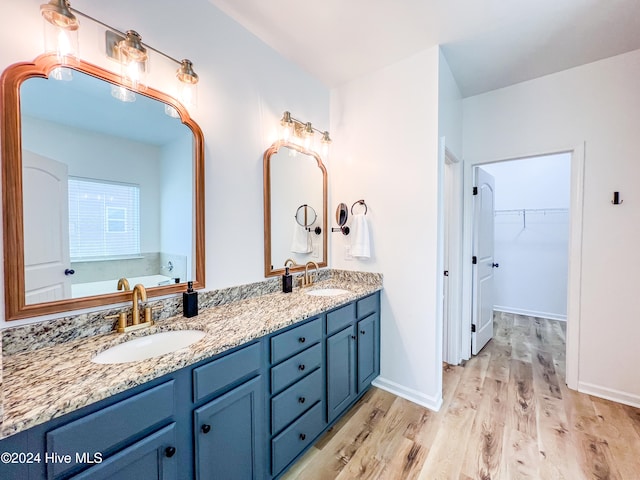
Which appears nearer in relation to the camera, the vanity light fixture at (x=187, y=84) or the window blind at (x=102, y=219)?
the window blind at (x=102, y=219)

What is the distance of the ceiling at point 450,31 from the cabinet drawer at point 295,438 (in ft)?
7.71

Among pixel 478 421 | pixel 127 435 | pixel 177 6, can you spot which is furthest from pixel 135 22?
pixel 478 421

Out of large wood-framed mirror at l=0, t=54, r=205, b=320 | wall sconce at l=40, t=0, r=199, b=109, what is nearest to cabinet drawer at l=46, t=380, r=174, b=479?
large wood-framed mirror at l=0, t=54, r=205, b=320

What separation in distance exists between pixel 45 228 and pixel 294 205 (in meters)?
1.43

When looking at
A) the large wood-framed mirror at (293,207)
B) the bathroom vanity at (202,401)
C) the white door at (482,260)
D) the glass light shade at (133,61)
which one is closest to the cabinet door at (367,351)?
the bathroom vanity at (202,401)

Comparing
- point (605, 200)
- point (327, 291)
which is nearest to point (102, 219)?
point (327, 291)

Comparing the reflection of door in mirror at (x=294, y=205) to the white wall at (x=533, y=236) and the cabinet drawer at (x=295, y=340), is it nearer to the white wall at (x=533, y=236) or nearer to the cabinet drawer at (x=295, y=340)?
the cabinet drawer at (x=295, y=340)

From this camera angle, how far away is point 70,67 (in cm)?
113

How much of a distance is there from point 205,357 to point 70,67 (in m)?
1.29

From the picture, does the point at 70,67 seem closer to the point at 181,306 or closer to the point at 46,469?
the point at 181,306

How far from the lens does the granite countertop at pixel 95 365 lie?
2.28 ft

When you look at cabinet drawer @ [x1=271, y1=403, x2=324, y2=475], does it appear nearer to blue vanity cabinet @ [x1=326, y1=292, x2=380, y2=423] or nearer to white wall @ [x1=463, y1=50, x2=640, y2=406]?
blue vanity cabinet @ [x1=326, y1=292, x2=380, y2=423]

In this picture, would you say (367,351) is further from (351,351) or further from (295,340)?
(295,340)

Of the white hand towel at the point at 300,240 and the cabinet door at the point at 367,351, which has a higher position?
the white hand towel at the point at 300,240
